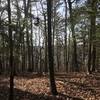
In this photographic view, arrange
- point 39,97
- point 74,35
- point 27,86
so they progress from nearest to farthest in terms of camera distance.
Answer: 1. point 39,97
2. point 27,86
3. point 74,35

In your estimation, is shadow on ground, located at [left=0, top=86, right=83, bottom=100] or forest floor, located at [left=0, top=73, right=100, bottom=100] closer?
shadow on ground, located at [left=0, top=86, right=83, bottom=100]

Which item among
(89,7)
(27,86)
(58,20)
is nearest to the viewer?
(89,7)

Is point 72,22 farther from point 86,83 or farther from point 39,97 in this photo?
point 39,97

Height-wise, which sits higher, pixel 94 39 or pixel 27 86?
pixel 94 39

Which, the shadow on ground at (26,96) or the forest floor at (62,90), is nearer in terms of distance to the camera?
the shadow on ground at (26,96)

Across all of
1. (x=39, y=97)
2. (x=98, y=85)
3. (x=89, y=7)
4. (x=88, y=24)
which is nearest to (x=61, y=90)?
(x=39, y=97)

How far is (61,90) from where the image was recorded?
15.2 meters

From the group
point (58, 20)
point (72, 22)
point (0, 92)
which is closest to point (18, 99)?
point (0, 92)

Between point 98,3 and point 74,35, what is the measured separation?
5758 millimetres

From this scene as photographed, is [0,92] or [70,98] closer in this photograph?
[70,98]

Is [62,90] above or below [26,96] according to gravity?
above

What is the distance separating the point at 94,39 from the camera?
17891 millimetres

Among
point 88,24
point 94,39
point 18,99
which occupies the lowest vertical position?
point 18,99

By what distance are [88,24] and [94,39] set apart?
3.88m
